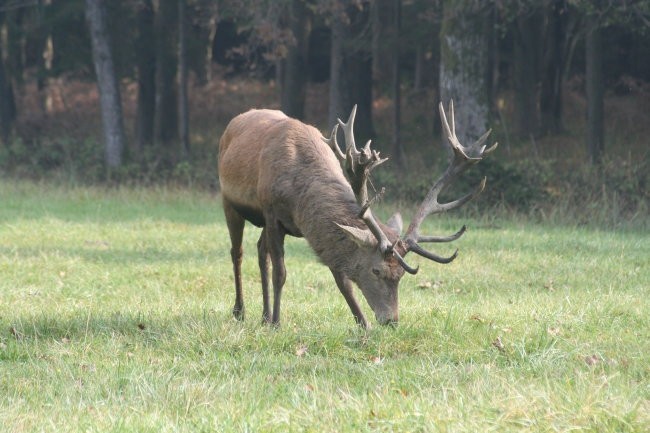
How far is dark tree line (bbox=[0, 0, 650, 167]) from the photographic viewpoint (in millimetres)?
25562

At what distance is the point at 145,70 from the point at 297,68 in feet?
20.4

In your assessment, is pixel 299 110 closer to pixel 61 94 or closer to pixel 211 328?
pixel 61 94

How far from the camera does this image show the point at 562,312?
9109mm

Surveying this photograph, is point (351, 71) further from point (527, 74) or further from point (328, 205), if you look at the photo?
point (328, 205)

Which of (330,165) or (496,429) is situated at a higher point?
(330,165)

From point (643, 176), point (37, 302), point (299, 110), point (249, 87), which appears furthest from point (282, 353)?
point (249, 87)

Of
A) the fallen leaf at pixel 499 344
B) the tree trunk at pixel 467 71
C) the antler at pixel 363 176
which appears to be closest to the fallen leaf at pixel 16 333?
the antler at pixel 363 176

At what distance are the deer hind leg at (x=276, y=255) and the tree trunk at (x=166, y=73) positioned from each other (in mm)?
23529

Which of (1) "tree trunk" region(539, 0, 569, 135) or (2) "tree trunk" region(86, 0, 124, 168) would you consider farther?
(1) "tree trunk" region(539, 0, 569, 135)

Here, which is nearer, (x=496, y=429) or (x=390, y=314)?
(x=496, y=429)

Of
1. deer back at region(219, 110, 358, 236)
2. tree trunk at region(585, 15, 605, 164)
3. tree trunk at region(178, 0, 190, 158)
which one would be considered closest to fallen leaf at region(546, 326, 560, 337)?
deer back at region(219, 110, 358, 236)

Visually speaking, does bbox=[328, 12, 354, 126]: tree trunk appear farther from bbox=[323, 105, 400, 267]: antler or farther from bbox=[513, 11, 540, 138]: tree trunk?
bbox=[323, 105, 400, 267]: antler

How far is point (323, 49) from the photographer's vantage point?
124 feet

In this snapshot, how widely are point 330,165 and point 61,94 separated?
→ 33676mm
